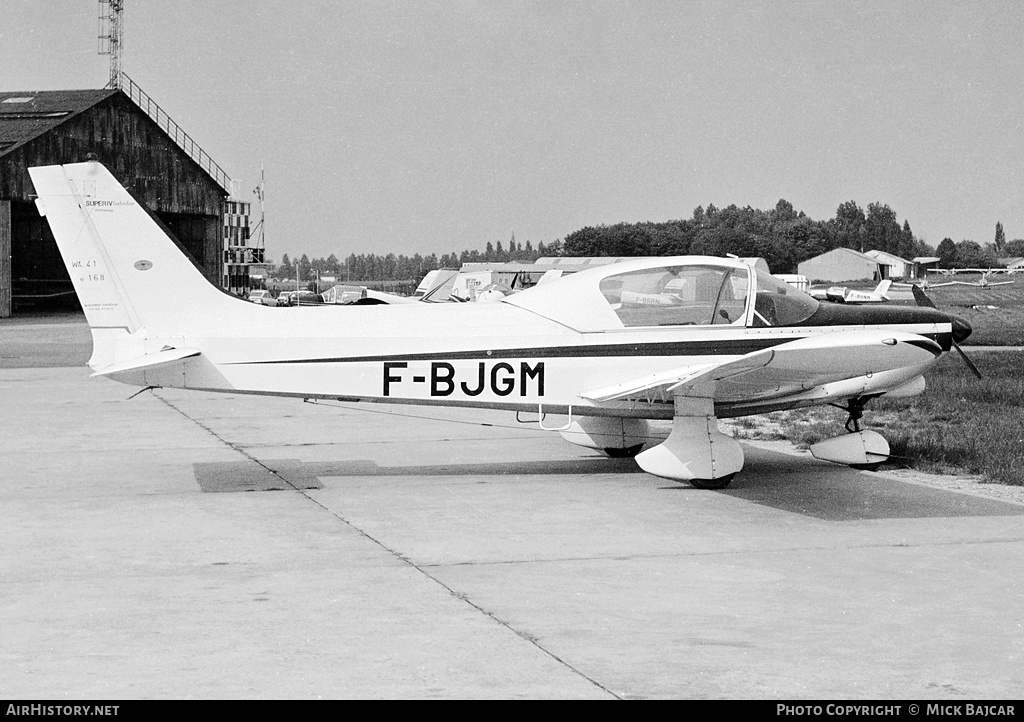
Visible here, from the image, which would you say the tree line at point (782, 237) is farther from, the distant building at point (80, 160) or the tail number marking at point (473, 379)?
the tail number marking at point (473, 379)

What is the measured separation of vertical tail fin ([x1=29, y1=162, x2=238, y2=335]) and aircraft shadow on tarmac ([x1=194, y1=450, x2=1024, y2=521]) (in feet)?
5.30

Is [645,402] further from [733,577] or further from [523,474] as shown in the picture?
[733,577]

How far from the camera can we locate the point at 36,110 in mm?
53812

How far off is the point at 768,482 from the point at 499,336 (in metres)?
2.82

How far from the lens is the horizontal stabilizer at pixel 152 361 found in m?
9.41

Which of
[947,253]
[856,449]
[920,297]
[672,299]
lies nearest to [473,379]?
[672,299]

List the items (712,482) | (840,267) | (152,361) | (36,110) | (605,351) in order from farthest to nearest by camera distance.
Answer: (840,267) < (36,110) < (605,351) < (712,482) < (152,361)

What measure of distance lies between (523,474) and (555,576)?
387 cm

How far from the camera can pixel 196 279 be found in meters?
10.1

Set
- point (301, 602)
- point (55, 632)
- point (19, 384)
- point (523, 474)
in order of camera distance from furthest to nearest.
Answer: point (19, 384) < point (523, 474) < point (301, 602) < point (55, 632)

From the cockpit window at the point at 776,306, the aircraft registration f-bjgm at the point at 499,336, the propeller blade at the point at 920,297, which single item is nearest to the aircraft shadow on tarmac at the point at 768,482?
the aircraft registration f-bjgm at the point at 499,336

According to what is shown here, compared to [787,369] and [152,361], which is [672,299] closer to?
[787,369]

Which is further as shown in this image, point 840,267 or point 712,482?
point 840,267

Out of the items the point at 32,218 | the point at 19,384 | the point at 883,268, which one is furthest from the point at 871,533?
the point at 883,268
